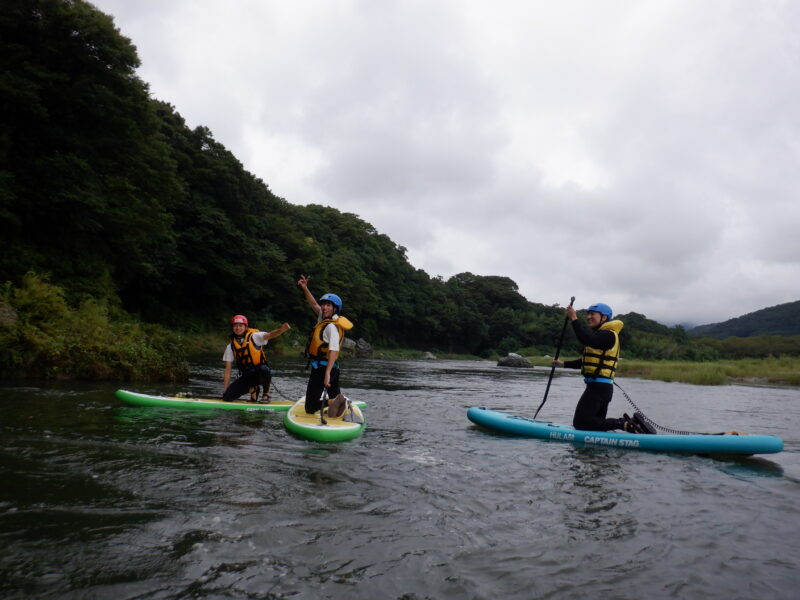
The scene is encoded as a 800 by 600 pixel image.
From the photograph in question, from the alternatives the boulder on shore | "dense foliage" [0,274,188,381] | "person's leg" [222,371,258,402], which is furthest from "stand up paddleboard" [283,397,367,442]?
the boulder on shore

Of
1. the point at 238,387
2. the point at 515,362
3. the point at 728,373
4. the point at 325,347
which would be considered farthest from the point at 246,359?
the point at 515,362

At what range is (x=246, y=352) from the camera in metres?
9.25

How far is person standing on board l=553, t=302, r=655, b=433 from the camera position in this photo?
25.5 feet

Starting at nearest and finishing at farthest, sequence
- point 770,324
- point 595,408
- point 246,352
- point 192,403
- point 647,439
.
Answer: point 647,439
point 595,408
point 192,403
point 246,352
point 770,324

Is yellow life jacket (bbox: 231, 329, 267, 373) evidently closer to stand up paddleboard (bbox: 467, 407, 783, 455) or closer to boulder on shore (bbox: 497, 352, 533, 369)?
stand up paddleboard (bbox: 467, 407, 783, 455)

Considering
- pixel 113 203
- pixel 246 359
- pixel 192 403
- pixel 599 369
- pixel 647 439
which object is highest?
pixel 113 203

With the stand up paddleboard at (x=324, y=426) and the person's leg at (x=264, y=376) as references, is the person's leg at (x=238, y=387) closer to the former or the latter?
the person's leg at (x=264, y=376)

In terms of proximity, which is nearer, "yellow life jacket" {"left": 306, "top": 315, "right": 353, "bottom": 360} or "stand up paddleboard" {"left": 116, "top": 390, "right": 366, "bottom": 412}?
"yellow life jacket" {"left": 306, "top": 315, "right": 353, "bottom": 360}

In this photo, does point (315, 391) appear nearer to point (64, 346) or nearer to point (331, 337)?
point (331, 337)

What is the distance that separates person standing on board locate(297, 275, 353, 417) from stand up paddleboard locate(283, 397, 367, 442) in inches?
7.6

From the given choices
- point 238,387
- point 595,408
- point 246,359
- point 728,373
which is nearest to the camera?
point 595,408

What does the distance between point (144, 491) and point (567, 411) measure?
427 inches

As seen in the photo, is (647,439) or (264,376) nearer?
(647,439)

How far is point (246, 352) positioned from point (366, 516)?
5834 mm
